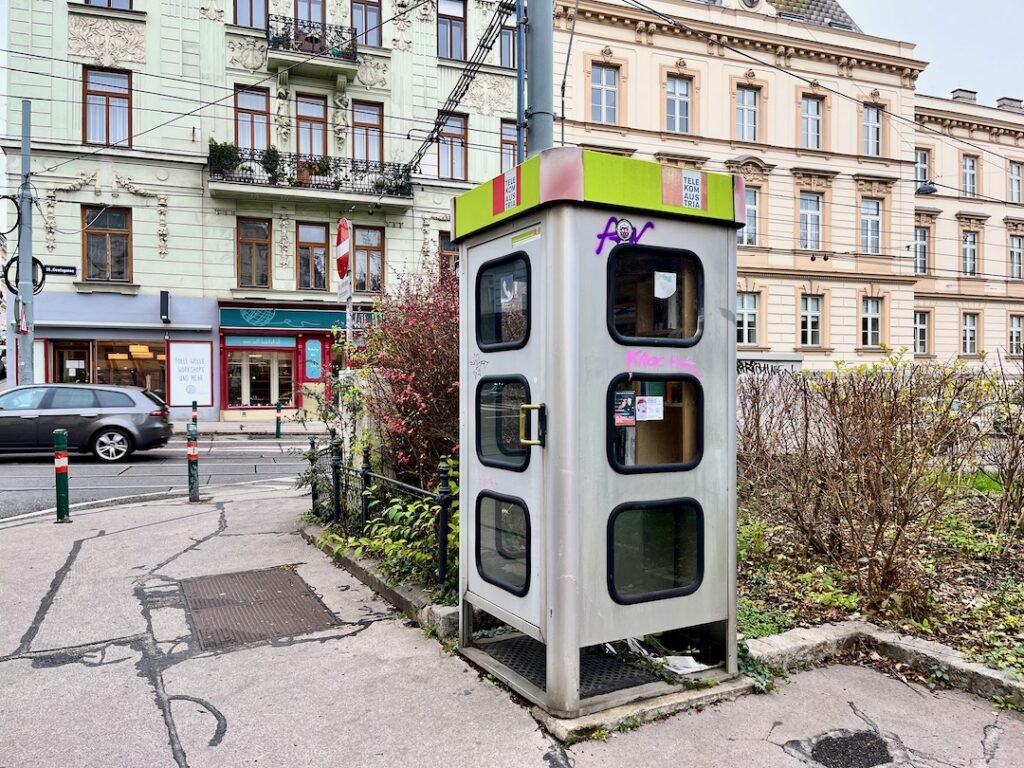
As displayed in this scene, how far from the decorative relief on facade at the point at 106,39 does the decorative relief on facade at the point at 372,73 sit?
6495mm

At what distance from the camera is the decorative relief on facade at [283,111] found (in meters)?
23.5

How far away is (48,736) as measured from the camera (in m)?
3.32

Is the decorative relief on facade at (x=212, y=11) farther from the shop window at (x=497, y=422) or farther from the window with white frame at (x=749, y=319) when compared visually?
the shop window at (x=497, y=422)

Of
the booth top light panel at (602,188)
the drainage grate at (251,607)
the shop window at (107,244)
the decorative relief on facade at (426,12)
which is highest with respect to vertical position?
the decorative relief on facade at (426,12)

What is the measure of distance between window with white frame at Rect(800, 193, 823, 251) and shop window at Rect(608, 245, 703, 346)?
2757cm

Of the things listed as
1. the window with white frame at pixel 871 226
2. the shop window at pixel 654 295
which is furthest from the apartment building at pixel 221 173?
the shop window at pixel 654 295

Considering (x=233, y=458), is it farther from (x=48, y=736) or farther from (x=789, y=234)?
(x=789, y=234)

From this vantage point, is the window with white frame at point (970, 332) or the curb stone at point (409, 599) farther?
the window with white frame at point (970, 332)

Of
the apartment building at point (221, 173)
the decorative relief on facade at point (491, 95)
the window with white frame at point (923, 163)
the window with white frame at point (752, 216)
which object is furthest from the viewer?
the window with white frame at point (923, 163)

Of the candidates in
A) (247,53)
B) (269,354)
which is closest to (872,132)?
(247,53)

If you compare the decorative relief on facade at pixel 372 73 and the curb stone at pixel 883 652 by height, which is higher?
the decorative relief on facade at pixel 372 73

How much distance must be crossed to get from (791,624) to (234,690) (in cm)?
320

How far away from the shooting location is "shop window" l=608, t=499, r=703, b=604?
3.76m

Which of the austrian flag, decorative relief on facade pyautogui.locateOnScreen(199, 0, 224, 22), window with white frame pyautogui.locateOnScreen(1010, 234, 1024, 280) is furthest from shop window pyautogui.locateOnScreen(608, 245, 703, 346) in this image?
window with white frame pyautogui.locateOnScreen(1010, 234, 1024, 280)
